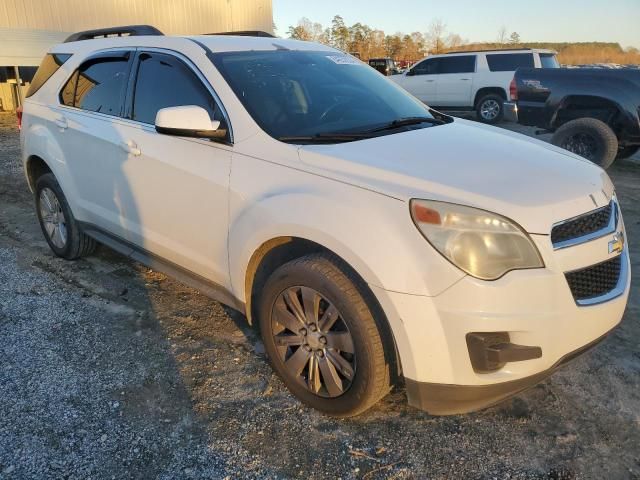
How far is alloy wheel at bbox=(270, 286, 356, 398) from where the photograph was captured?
2490mm

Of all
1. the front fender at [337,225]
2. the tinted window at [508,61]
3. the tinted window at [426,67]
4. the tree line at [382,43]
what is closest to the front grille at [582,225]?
the front fender at [337,225]

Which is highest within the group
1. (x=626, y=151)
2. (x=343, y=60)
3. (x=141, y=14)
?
(x=141, y=14)

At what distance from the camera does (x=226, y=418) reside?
2662mm

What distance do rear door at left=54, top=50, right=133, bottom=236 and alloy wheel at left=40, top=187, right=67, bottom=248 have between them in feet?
1.40

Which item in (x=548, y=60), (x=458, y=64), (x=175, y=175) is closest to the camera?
(x=175, y=175)

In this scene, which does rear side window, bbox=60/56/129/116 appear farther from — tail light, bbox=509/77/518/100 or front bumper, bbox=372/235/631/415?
tail light, bbox=509/77/518/100

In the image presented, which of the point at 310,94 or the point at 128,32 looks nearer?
the point at 310,94

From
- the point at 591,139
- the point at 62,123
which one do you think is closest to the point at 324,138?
the point at 62,123

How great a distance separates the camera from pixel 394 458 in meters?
2.40

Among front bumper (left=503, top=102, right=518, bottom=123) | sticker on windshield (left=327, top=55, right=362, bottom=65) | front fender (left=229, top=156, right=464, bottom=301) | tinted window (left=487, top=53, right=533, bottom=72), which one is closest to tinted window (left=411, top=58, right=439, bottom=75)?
tinted window (left=487, top=53, right=533, bottom=72)

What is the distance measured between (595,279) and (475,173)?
0.69 meters

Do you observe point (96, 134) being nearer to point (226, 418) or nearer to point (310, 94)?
point (310, 94)

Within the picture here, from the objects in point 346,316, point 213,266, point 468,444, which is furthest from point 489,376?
point 213,266

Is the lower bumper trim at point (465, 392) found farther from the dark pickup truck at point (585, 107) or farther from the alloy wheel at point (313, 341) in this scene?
the dark pickup truck at point (585, 107)
